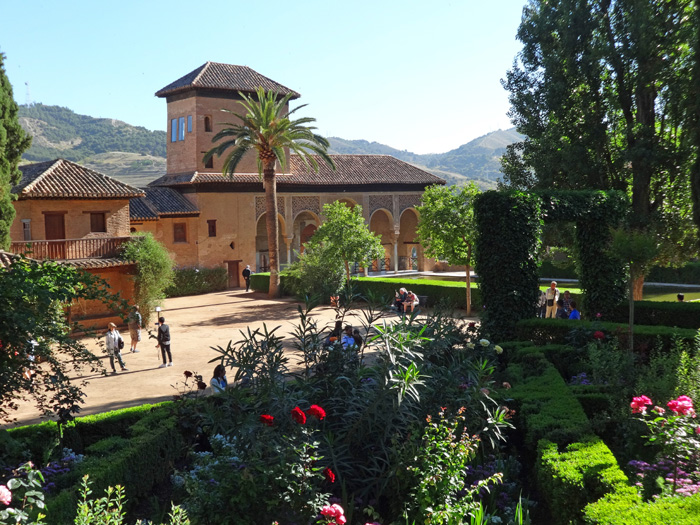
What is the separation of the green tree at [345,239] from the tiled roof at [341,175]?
381 inches

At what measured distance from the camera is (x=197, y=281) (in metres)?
33.7

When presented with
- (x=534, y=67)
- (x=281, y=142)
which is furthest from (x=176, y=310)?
(x=534, y=67)

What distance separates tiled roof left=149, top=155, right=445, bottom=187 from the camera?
35875mm

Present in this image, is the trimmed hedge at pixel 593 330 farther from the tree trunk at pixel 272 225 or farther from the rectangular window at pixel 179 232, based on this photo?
the rectangular window at pixel 179 232

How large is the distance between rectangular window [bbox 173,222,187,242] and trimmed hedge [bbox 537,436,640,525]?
1199 inches

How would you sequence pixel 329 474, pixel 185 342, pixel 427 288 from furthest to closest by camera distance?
1. pixel 427 288
2. pixel 185 342
3. pixel 329 474

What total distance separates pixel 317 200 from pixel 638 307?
26.6 metres

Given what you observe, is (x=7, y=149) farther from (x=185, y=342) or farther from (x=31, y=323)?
(x=31, y=323)

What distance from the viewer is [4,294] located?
21.8 ft

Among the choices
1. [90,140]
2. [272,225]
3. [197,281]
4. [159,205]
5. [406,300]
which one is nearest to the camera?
[406,300]

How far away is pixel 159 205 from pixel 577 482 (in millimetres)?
30515

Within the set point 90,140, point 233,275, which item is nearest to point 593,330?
point 233,275

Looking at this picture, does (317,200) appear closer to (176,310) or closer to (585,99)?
(176,310)

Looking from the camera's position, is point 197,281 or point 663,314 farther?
point 197,281
